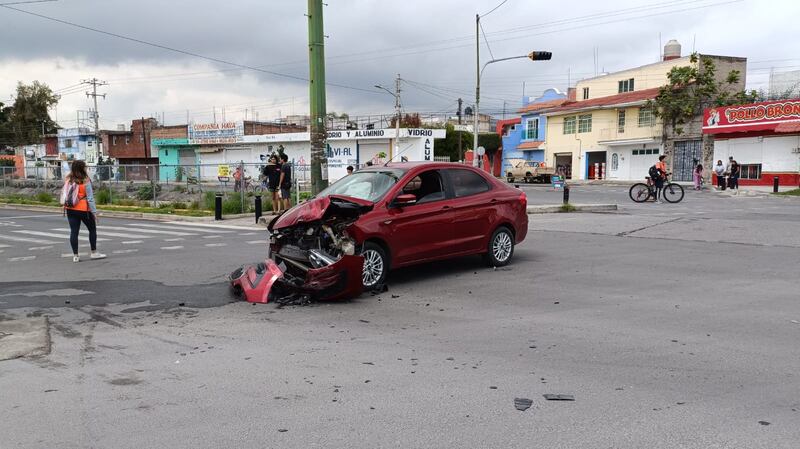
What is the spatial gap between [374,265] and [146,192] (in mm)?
21013

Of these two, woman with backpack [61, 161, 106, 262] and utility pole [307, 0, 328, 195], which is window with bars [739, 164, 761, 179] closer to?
utility pole [307, 0, 328, 195]

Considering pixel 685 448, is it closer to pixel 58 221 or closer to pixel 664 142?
pixel 58 221

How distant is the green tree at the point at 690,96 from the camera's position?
46.1 metres

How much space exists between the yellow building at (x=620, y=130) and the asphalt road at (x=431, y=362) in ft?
135

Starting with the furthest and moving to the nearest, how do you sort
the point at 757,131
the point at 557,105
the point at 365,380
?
the point at 557,105 < the point at 757,131 < the point at 365,380

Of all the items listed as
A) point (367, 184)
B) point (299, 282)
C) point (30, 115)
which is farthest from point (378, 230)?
point (30, 115)

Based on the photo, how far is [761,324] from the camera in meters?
6.51

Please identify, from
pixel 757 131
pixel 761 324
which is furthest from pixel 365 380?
pixel 757 131

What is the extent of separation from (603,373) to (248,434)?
2.82m

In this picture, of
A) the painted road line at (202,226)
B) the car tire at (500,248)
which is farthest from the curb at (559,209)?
the car tire at (500,248)

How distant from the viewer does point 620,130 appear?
52125 mm

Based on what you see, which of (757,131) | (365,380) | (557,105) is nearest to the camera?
(365,380)

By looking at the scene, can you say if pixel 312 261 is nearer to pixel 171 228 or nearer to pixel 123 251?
pixel 123 251

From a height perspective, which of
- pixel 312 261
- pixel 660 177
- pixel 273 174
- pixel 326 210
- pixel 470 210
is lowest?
pixel 312 261
